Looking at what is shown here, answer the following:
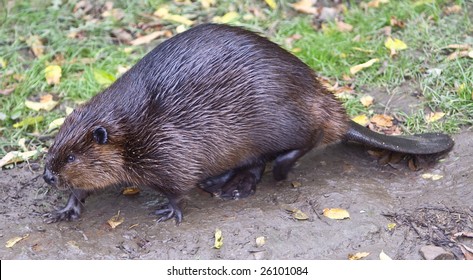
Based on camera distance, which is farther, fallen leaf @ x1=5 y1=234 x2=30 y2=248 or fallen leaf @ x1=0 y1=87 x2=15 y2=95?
fallen leaf @ x1=0 y1=87 x2=15 y2=95

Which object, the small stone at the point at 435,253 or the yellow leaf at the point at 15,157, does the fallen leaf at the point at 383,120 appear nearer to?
the small stone at the point at 435,253

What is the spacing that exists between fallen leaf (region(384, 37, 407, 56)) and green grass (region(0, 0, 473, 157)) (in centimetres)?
4

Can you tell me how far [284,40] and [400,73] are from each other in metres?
1.06

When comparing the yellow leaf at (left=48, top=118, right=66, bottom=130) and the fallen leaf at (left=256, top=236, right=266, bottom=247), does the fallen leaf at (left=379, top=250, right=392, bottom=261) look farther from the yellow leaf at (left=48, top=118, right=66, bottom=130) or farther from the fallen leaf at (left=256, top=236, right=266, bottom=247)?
the yellow leaf at (left=48, top=118, right=66, bottom=130)

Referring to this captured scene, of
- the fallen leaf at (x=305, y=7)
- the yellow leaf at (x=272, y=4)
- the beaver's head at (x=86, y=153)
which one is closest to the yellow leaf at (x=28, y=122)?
the beaver's head at (x=86, y=153)

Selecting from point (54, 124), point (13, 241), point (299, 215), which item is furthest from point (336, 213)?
point (54, 124)

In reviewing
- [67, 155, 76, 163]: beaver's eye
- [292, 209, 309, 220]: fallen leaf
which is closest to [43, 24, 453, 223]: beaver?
[67, 155, 76, 163]: beaver's eye

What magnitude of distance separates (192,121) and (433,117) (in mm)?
1777

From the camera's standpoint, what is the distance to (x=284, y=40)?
582 centimetres

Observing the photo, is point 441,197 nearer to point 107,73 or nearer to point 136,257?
point 136,257

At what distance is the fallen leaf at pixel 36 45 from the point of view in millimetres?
5734

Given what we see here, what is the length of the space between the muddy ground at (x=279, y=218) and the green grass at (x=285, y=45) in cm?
52

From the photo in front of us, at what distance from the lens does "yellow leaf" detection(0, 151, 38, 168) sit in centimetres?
461

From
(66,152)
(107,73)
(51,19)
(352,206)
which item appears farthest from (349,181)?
(51,19)
